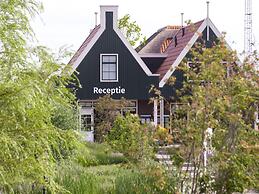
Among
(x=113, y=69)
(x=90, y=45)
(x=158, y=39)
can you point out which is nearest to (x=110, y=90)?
(x=113, y=69)

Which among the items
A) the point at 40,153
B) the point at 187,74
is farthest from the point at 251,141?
the point at 40,153

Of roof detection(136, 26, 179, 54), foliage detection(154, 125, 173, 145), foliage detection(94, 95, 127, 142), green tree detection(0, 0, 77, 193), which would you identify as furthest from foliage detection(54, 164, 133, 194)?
roof detection(136, 26, 179, 54)

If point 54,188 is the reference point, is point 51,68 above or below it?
above

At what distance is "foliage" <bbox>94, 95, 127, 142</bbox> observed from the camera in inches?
1148

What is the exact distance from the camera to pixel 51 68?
8102 mm

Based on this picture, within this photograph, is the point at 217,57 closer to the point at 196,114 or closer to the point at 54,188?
the point at 196,114

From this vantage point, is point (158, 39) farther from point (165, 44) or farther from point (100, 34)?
point (100, 34)

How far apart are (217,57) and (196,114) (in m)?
1.00

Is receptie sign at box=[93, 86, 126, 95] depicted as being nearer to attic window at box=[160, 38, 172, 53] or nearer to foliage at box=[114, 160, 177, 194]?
attic window at box=[160, 38, 172, 53]

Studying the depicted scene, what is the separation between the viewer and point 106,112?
29.5 metres

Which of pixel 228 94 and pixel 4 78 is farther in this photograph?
pixel 228 94

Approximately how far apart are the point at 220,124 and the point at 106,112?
19954 millimetres

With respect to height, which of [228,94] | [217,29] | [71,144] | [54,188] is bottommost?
[54,188]

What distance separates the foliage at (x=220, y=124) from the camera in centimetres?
929
